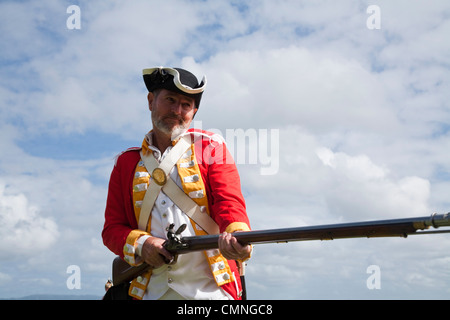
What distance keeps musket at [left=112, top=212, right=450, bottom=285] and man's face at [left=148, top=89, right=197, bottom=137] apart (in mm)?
1142

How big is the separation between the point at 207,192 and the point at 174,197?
34cm

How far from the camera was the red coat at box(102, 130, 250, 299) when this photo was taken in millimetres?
5551

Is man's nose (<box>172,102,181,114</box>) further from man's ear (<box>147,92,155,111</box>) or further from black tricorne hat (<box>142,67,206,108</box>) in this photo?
man's ear (<box>147,92,155,111</box>)

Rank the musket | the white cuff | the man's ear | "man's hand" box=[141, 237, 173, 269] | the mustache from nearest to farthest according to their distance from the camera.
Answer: the musket < "man's hand" box=[141, 237, 173, 269] < the white cuff < the mustache < the man's ear

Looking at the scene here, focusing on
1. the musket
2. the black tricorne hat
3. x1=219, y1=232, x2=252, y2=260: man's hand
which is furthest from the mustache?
x1=219, y1=232, x2=252, y2=260: man's hand

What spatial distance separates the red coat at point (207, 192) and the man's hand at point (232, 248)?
288mm

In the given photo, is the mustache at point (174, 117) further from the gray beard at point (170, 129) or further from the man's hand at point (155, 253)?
the man's hand at point (155, 253)

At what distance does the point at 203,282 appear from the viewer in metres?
5.59

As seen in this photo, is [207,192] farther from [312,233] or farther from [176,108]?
[312,233]

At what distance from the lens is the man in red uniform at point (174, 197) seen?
5.58 m
